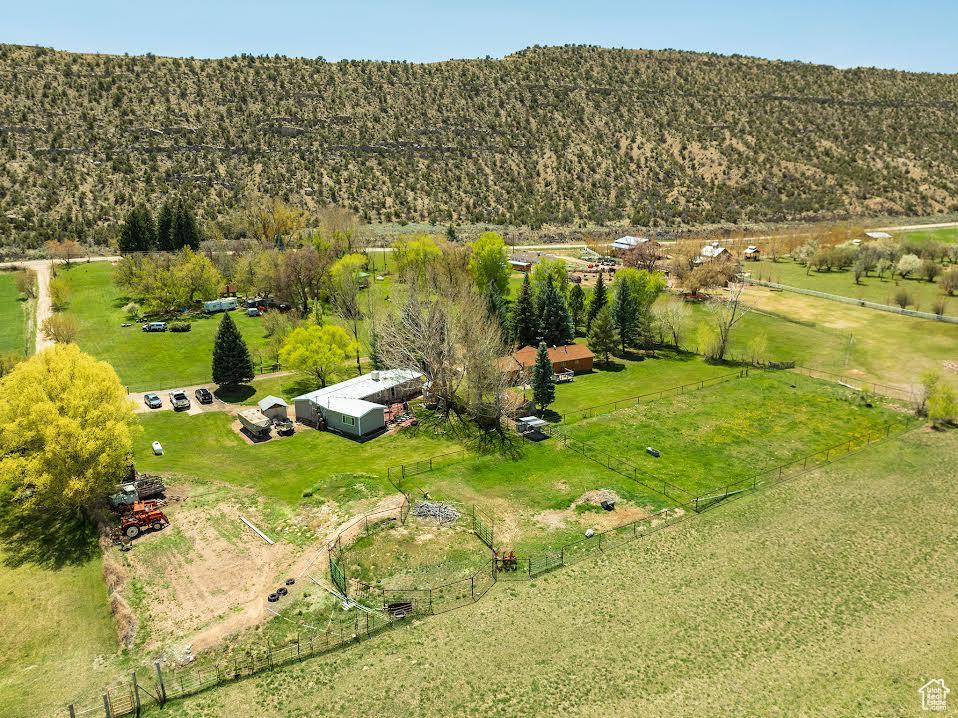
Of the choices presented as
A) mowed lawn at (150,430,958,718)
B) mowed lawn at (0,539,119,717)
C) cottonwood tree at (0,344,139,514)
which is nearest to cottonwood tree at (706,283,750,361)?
mowed lawn at (150,430,958,718)

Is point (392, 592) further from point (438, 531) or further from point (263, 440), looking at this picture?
point (263, 440)

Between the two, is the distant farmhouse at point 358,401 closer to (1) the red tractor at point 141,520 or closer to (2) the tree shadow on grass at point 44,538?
(1) the red tractor at point 141,520

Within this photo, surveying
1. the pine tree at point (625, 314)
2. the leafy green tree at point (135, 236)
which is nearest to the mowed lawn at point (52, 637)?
the pine tree at point (625, 314)

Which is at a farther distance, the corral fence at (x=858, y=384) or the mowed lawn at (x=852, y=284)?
the mowed lawn at (x=852, y=284)

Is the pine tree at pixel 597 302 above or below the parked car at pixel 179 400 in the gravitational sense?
above

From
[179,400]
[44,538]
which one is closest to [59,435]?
[44,538]

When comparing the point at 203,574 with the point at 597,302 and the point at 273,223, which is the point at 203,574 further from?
the point at 273,223

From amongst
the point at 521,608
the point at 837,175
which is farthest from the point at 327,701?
the point at 837,175
